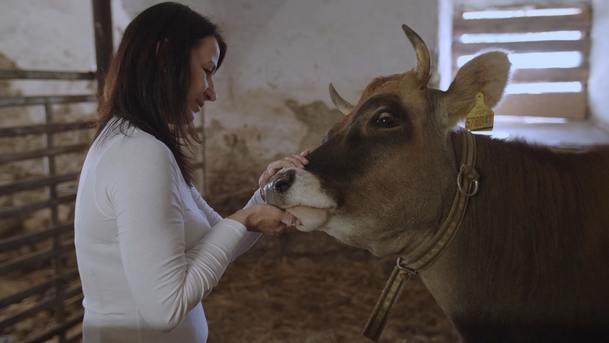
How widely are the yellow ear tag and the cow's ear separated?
23 millimetres

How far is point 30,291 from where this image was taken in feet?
10.5

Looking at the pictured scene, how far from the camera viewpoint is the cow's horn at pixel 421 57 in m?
1.75

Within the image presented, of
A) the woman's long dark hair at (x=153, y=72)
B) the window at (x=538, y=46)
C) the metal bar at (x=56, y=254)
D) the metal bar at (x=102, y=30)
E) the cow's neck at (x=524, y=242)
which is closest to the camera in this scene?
the woman's long dark hair at (x=153, y=72)

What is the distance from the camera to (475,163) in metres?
1.74

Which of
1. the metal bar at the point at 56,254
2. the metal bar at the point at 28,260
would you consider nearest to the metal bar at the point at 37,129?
the metal bar at the point at 56,254

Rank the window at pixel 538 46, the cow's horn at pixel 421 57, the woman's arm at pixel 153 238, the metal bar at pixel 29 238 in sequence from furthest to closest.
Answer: the window at pixel 538 46 < the metal bar at pixel 29 238 < the cow's horn at pixel 421 57 < the woman's arm at pixel 153 238

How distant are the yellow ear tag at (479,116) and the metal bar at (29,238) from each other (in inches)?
96.9

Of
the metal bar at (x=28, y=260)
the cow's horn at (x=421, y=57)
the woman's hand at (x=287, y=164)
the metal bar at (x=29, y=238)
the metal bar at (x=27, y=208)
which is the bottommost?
the metal bar at (x=28, y=260)

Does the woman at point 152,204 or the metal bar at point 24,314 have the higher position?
the woman at point 152,204

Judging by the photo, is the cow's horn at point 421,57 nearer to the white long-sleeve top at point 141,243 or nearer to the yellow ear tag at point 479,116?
the yellow ear tag at point 479,116

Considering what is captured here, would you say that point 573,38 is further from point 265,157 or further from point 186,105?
point 186,105

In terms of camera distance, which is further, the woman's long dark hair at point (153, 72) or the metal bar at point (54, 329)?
the metal bar at point (54, 329)

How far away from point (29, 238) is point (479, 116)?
257 centimetres

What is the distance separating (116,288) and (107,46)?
7.82 ft
